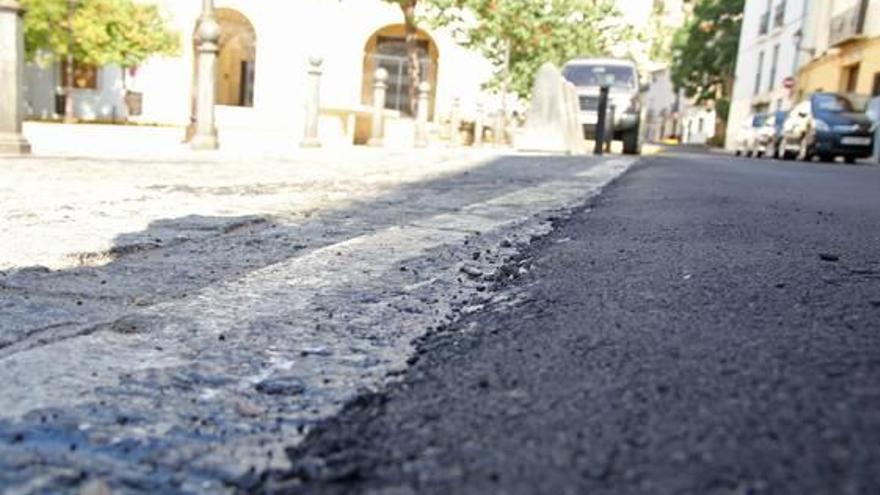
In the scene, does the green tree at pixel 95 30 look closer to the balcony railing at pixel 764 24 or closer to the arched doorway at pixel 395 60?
the arched doorway at pixel 395 60

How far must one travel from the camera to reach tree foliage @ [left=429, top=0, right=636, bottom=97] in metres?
18.5

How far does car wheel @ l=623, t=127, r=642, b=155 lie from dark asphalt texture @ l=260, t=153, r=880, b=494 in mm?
14256

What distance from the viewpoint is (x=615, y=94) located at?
640 inches

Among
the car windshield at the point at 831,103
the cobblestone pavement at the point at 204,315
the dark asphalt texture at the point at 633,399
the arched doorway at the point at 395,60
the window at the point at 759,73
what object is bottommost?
the cobblestone pavement at the point at 204,315

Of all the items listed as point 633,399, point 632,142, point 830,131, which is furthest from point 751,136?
point 633,399

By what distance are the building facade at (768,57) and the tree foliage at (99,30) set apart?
21239 mm

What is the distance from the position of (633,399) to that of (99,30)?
17879mm

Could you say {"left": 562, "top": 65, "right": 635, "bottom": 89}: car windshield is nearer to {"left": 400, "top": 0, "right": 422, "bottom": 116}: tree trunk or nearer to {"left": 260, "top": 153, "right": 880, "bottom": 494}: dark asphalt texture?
{"left": 400, "top": 0, "right": 422, "bottom": 116}: tree trunk

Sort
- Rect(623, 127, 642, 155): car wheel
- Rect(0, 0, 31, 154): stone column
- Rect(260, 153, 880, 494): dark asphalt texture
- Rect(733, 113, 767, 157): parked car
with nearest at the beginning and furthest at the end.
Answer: Rect(260, 153, 880, 494): dark asphalt texture, Rect(0, 0, 31, 154): stone column, Rect(623, 127, 642, 155): car wheel, Rect(733, 113, 767, 157): parked car

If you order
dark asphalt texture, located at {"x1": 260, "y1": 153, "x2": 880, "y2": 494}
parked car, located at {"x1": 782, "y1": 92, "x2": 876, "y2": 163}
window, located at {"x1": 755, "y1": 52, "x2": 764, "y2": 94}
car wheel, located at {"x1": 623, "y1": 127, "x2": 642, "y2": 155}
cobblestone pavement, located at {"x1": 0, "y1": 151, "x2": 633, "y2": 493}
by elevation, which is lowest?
cobblestone pavement, located at {"x1": 0, "y1": 151, "x2": 633, "y2": 493}

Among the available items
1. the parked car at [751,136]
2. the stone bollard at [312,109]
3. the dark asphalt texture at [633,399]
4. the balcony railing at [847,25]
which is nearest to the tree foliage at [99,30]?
the stone bollard at [312,109]

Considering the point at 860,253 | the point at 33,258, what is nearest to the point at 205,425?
the point at 33,258

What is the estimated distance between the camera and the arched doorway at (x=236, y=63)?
27828 millimetres

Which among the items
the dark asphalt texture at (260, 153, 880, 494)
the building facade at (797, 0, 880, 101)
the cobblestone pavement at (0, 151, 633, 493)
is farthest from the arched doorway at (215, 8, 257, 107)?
the dark asphalt texture at (260, 153, 880, 494)
